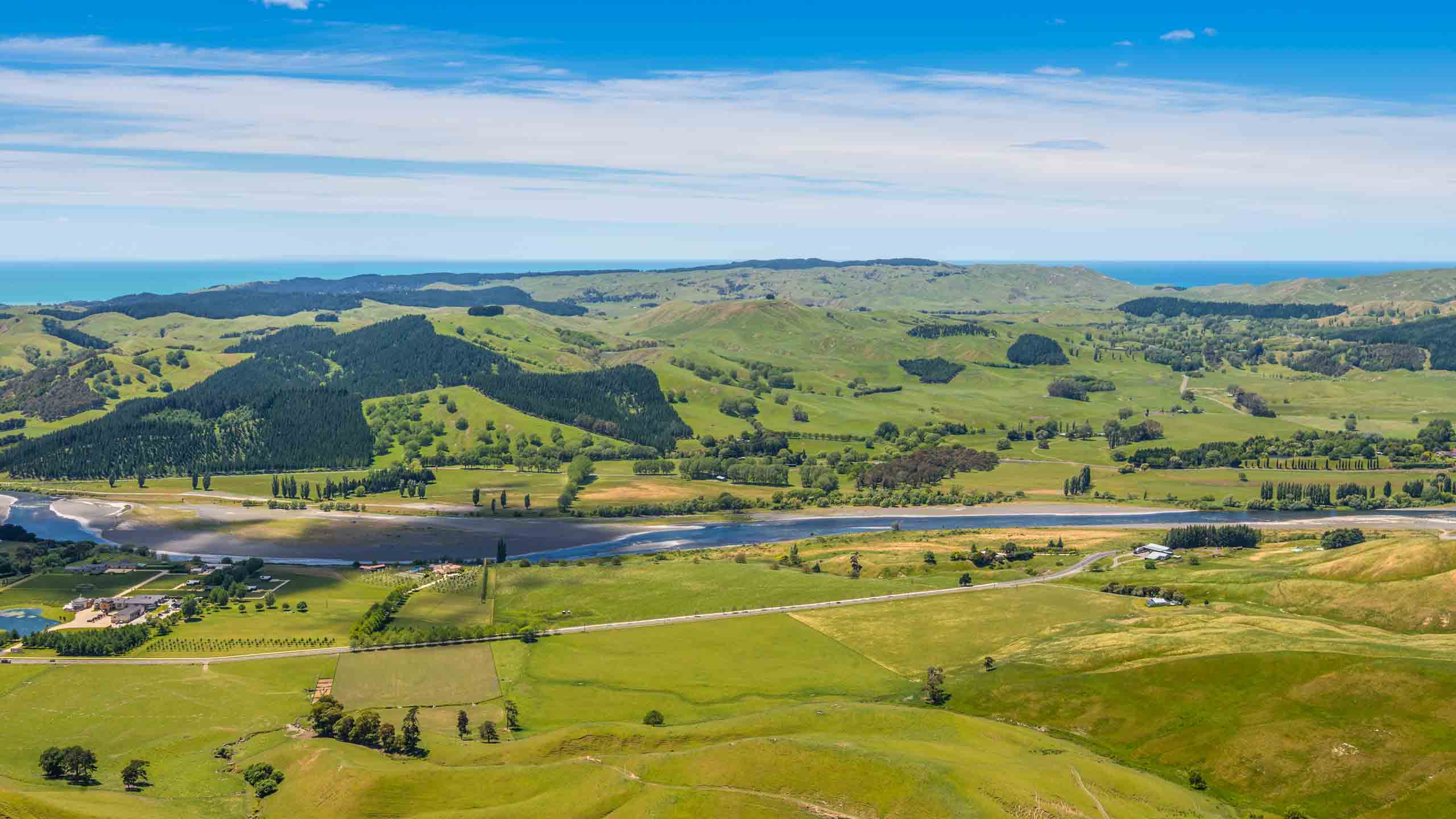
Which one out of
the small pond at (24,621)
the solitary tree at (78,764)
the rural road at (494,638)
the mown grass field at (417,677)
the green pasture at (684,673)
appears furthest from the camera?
the small pond at (24,621)

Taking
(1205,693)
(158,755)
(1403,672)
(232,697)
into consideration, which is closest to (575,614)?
(232,697)

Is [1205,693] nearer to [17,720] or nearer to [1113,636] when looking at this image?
[1113,636]

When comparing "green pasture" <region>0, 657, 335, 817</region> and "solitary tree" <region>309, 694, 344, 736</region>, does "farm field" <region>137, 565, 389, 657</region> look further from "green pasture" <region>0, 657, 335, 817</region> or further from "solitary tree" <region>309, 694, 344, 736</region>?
"solitary tree" <region>309, 694, 344, 736</region>

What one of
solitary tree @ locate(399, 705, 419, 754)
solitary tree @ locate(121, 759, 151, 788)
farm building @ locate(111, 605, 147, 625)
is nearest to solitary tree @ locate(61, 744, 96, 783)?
solitary tree @ locate(121, 759, 151, 788)

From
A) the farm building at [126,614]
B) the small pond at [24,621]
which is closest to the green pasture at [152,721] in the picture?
the farm building at [126,614]

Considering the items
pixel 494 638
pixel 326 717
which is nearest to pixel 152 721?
pixel 326 717

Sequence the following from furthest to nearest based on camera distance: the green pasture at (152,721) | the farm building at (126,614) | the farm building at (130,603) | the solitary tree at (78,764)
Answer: the farm building at (130,603) → the farm building at (126,614) → the solitary tree at (78,764) → the green pasture at (152,721)

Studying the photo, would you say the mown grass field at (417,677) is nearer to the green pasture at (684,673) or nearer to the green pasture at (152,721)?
the green pasture at (684,673)
